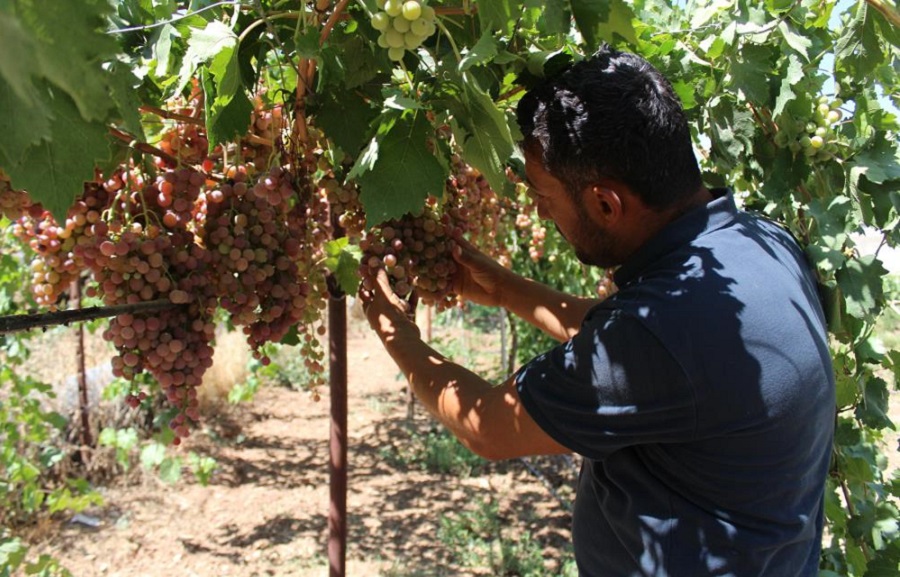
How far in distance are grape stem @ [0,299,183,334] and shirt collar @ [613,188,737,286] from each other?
1052 millimetres

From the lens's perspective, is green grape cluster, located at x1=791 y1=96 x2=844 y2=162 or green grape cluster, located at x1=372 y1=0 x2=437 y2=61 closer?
green grape cluster, located at x1=372 y1=0 x2=437 y2=61

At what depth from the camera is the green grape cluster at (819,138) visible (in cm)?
194

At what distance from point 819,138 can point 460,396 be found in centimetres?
118

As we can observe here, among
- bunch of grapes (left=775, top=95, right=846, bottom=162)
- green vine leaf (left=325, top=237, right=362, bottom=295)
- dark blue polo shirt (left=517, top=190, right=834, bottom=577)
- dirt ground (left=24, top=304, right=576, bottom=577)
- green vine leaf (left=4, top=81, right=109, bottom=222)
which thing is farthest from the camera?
dirt ground (left=24, top=304, right=576, bottom=577)

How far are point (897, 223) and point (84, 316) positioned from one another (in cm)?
202

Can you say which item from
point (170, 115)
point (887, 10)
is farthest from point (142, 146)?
point (887, 10)

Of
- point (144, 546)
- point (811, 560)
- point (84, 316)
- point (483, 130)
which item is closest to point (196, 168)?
point (84, 316)

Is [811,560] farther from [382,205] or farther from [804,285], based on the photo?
[382,205]

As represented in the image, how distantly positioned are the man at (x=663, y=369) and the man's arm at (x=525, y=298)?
0.67 metres

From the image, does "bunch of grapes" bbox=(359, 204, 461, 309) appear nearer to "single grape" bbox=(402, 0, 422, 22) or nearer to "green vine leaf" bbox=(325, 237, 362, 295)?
"green vine leaf" bbox=(325, 237, 362, 295)

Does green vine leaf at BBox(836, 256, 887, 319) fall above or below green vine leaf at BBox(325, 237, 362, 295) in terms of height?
below

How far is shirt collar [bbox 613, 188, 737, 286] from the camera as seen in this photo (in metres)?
1.64

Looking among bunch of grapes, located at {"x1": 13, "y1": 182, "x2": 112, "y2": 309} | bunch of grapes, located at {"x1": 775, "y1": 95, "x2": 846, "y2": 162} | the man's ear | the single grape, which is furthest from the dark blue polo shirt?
bunch of grapes, located at {"x1": 13, "y1": 182, "x2": 112, "y2": 309}

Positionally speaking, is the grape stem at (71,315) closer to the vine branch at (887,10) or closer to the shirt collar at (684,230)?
the shirt collar at (684,230)
